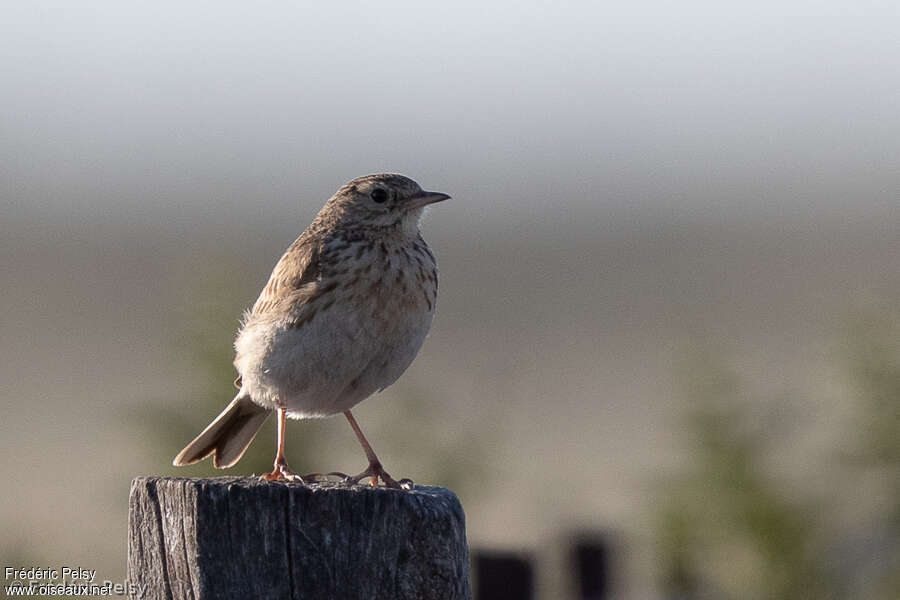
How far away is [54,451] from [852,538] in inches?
557

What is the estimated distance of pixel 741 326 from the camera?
2780cm

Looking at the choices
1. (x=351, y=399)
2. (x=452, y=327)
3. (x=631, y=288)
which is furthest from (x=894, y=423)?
(x=631, y=288)

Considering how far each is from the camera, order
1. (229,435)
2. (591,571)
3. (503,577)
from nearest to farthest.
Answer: (503,577) < (591,571) < (229,435)

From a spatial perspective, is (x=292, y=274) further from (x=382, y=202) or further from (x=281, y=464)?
(x=281, y=464)

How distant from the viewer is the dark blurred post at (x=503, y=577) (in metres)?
5.94

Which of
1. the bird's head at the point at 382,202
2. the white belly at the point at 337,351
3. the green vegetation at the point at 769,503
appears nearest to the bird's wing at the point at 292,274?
→ the white belly at the point at 337,351

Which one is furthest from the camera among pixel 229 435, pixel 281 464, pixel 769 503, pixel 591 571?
pixel 769 503

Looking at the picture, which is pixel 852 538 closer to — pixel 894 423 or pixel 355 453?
pixel 894 423

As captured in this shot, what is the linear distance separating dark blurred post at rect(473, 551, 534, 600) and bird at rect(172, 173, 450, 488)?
0.52 metres

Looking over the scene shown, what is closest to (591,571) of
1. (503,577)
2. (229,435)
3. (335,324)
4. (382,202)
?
(503,577)

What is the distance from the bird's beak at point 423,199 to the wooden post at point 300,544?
9.32 feet

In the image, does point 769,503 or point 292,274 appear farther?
Result: point 769,503

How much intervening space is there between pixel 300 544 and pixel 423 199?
121 inches

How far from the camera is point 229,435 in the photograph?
6930 mm
